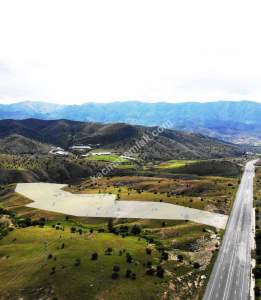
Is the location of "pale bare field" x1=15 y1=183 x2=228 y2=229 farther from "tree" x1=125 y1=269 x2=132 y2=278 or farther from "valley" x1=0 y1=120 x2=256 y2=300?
"tree" x1=125 y1=269 x2=132 y2=278

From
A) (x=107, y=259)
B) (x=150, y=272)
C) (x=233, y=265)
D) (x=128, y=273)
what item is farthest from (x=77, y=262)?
(x=233, y=265)

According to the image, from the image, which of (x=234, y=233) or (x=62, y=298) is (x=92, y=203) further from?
(x=62, y=298)

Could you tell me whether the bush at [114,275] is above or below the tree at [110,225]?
above

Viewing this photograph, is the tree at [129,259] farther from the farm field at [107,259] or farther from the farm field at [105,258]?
the farm field at [107,259]

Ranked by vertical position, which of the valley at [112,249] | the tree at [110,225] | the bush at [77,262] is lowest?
the tree at [110,225]

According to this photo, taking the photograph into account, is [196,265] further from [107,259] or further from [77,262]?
[77,262]

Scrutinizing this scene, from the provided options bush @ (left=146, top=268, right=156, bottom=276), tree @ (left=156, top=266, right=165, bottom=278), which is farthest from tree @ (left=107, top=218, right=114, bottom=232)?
bush @ (left=146, top=268, right=156, bottom=276)

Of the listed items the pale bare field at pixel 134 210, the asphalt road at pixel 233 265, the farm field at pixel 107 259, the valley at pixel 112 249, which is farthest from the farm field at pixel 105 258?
the pale bare field at pixel 134 210

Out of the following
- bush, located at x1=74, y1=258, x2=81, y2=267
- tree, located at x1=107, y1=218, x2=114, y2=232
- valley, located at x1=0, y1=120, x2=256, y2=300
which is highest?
bush, located at x1=74, y1=258, x2=81, y2=267
